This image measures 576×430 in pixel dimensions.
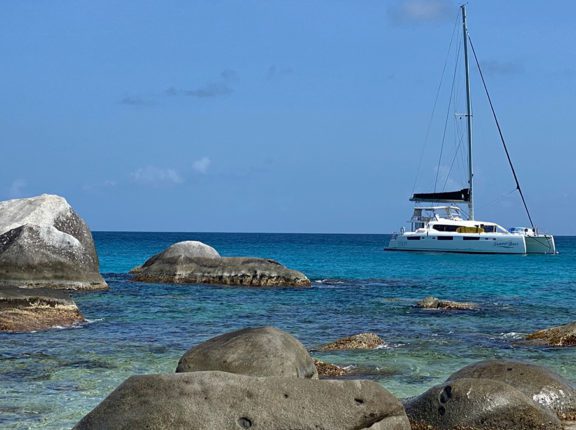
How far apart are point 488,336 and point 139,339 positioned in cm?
780

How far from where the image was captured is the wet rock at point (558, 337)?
18172 millimetres

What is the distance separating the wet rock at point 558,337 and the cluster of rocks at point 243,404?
423 inches

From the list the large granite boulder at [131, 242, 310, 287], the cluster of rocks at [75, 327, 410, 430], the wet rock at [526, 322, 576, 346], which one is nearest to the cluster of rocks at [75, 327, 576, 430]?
the cluster of rocks at [75, 327, 410, 430]

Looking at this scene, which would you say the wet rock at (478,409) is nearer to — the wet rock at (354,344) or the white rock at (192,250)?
the wet rock at (354,344)

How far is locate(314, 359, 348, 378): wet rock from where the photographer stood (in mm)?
14305

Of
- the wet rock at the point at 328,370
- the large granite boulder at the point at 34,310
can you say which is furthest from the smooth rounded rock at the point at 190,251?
the wet rock at the point at 328,370

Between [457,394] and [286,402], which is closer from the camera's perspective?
[286,402]

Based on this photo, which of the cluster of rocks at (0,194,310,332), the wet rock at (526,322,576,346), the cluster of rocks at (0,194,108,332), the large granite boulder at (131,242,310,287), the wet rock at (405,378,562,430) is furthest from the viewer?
the large granite boulder at (131,242,310,287)

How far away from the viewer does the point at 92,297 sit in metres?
29.0

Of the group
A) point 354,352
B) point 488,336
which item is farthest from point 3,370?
point 488,336

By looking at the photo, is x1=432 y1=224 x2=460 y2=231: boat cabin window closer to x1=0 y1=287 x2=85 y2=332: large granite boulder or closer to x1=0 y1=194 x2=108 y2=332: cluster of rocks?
x1=0 y1=194 x2=108 y2=332: cluster of rocks

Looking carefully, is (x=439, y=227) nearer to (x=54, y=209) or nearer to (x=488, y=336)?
(x=54, y=209)

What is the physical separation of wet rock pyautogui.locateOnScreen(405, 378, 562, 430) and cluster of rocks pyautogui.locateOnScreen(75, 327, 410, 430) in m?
1.66

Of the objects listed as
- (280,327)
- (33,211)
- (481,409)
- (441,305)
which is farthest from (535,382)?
(33,211)
